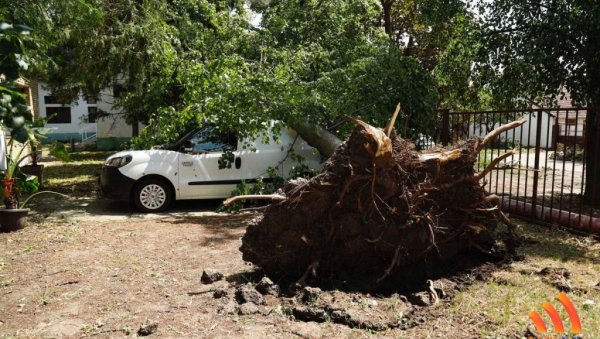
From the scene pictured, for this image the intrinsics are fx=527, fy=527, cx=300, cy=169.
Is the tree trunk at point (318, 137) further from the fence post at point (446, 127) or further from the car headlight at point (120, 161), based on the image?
the car headlight at point (120, 161)

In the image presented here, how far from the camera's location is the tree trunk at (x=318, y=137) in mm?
9367

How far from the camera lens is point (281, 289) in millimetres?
4797

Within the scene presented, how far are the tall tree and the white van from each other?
4.23 metres

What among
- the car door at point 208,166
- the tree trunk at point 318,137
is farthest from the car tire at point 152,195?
the tree trunk at point 318,137

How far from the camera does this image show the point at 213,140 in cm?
958

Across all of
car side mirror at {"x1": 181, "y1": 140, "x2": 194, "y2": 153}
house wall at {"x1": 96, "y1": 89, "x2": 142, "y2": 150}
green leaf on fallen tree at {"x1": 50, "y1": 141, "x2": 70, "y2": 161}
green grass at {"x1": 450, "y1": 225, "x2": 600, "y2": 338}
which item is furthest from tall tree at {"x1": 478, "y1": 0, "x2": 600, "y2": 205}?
house wall at {"x1": 96, "y1": 89, "x2": 142, "y2": 150}

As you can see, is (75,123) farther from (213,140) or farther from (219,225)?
(219,225)

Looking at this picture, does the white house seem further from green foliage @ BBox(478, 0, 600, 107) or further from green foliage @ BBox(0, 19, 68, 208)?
green foliage @ BBox(0, 19, 68, 208)

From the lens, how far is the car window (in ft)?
31.2

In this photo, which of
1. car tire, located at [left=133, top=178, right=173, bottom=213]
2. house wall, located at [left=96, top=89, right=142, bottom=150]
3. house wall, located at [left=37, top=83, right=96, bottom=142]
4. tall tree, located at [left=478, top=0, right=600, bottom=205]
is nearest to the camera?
tall tree, located at [left=478, top=0, right=600, bottom=205]

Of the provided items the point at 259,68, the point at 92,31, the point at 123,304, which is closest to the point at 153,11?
the point at 92,31

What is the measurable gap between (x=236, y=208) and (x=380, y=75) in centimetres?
362

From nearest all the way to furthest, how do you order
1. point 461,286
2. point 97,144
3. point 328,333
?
point 328,333 → point 461,286 → point 97,144

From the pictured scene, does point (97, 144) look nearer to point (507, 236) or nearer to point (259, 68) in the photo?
point (259, 68)
